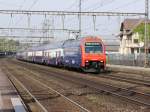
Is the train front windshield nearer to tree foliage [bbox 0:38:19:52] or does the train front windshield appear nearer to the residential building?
the residential building

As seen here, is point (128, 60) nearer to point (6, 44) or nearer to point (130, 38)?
point (130, 38)

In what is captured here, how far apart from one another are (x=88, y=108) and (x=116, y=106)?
1.01 metres

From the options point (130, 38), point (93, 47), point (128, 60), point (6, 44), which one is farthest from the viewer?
point (6, 44)

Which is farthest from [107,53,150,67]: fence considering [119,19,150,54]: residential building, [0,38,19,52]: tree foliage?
[0,38,19,52]: tree foliage

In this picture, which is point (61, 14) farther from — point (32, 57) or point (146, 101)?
point (146, 101)

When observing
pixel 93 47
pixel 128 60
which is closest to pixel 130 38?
pixel 128 60

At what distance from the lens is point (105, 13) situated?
57.0 m

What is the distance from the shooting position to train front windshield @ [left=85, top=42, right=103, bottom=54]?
4081 centimetres

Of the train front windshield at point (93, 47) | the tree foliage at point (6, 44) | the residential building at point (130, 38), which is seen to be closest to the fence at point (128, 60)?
the train front windshield at point (93, 47)

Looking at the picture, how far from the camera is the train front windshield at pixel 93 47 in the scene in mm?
40812

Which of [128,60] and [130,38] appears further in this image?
[130,38]

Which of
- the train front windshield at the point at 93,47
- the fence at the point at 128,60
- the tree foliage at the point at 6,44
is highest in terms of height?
the tree foliage at the point at 6,44

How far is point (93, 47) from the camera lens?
4103 cm

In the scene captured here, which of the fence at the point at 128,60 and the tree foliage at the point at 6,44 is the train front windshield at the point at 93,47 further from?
the tree foliage at the point at 6,44
